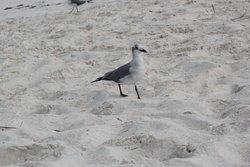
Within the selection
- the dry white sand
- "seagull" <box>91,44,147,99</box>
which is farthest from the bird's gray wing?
the dry white sand

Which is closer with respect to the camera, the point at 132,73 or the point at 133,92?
the point at 132,73

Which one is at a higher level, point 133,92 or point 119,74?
point 119,74

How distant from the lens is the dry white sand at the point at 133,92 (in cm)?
306

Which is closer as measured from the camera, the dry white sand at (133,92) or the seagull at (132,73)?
the dry white sand at (133,92)

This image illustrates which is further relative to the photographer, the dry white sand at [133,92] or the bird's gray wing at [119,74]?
the bird's gray wing at [119,74]

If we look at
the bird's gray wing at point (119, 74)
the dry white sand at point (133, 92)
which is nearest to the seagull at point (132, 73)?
the bird's gray wing at point (119, 74)

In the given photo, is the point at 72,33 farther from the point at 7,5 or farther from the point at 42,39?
the point at 7,5

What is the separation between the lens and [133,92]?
4652mm

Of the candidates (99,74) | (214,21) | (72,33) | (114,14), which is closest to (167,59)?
(99,74)

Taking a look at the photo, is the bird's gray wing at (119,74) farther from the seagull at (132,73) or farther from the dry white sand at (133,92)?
the dry white sand at (133,92)

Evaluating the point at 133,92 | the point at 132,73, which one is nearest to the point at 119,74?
the point at 132,73

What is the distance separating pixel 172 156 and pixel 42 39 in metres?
4.59

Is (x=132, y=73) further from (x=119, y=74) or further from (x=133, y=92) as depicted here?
(x=133, y=92)

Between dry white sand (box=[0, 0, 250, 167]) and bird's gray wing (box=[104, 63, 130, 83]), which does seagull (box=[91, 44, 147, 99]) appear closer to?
bird's gray wing (box=[104, 63, 130, 83])
